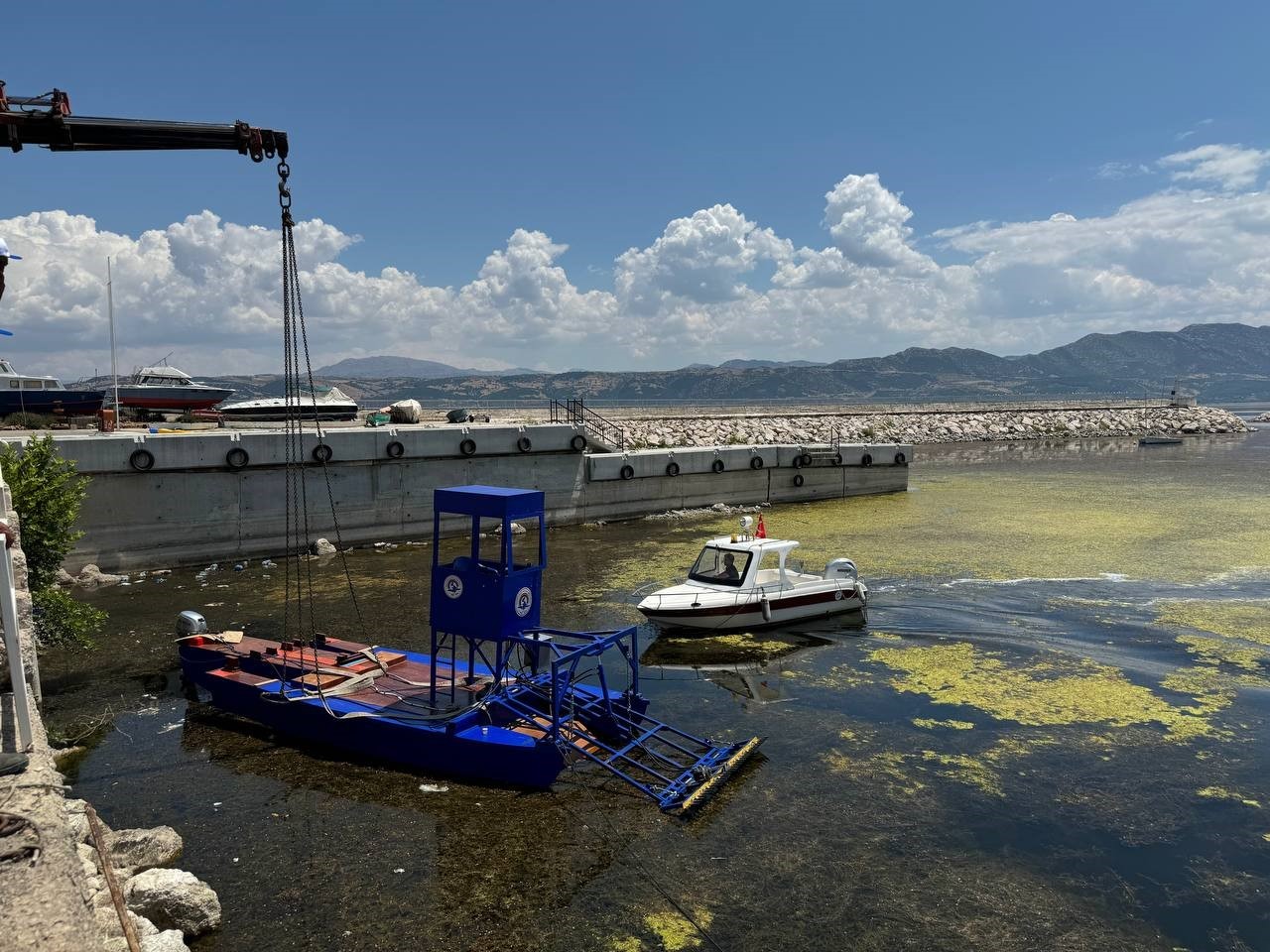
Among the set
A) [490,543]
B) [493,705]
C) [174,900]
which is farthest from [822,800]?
[490,543]

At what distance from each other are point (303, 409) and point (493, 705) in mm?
30486

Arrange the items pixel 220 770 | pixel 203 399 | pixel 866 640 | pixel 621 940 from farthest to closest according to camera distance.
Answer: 1. pixel 203 399
2. pixel 866 640
3. pixel 220 770
4. pixel 621 940

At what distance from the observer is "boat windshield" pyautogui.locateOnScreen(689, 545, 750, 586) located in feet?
54.8

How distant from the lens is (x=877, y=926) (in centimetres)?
718

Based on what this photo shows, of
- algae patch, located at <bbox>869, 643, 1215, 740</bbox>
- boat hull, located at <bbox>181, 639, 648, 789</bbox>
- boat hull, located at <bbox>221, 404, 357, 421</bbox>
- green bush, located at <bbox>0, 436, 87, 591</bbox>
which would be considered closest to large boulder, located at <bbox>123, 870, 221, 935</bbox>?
boat hull, located at <bbox>181, 639, 648, 789</bbox>

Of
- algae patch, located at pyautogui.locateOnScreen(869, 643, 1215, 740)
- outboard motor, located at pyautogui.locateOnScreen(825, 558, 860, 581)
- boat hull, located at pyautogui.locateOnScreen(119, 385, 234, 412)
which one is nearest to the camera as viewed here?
algae patch, located at pyautogui.locateOnScreen(869, 643, 1215, 740)

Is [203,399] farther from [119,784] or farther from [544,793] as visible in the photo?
[544,793]

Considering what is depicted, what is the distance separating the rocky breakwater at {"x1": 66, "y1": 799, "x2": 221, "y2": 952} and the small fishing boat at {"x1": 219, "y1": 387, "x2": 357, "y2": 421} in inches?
970

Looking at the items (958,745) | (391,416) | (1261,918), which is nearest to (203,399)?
(391,416)

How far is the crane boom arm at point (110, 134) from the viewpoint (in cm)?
1194

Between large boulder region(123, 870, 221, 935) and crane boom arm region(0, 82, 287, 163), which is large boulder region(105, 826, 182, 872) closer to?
large boulder region(123, 870, 221, 935)

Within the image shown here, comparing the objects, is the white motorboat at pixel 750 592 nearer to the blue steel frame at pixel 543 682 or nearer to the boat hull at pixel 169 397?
the blue steel frame at pixel 543 682

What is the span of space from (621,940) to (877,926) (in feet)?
7.78

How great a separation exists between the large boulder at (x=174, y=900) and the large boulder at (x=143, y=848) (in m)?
0.68
